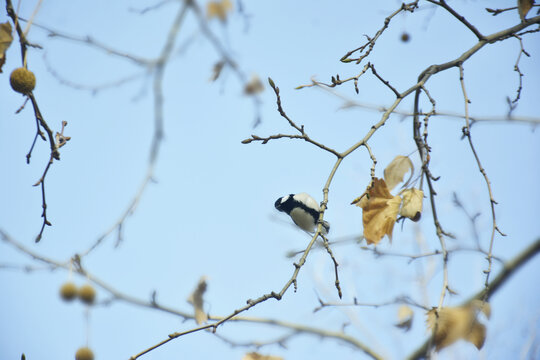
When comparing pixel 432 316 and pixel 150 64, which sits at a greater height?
pixel 150 64

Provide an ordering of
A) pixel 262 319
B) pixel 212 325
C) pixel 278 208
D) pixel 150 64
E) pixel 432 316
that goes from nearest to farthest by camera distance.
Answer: pixel 212 325, pixel 432 316, pixel 278 208, pixel 150 64, pixel 262 319

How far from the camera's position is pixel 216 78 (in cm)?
249

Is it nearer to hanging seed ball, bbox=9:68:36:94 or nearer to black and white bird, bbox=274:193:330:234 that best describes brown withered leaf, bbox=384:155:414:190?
black and white bird, bbox=274:193:330:234

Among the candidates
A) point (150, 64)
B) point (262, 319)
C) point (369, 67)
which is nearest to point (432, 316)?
point (369, 67)

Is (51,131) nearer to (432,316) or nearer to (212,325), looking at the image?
(212,325)

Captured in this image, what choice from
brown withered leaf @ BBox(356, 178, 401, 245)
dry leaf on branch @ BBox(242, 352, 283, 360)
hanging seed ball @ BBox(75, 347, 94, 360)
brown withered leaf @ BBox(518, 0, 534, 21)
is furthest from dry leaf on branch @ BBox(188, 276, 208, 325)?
brown withered leaf @ BBox(518, 0, 534, 21)

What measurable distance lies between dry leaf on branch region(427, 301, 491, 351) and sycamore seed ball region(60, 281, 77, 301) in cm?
122

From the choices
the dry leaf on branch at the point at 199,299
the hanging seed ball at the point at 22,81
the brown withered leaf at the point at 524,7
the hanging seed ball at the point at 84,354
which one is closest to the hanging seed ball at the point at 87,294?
the hanging seed ball at the point at 84,354

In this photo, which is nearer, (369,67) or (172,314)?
(369,67)

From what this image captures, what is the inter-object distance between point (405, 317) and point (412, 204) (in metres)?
1.43

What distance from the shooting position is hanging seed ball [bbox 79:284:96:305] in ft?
5.75

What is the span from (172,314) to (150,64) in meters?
1.28

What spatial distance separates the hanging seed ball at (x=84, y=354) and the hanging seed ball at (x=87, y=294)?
220 millimetres

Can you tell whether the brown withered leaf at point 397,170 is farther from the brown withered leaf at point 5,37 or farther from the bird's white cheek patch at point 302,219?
the brown withered leaf at point 5,37
